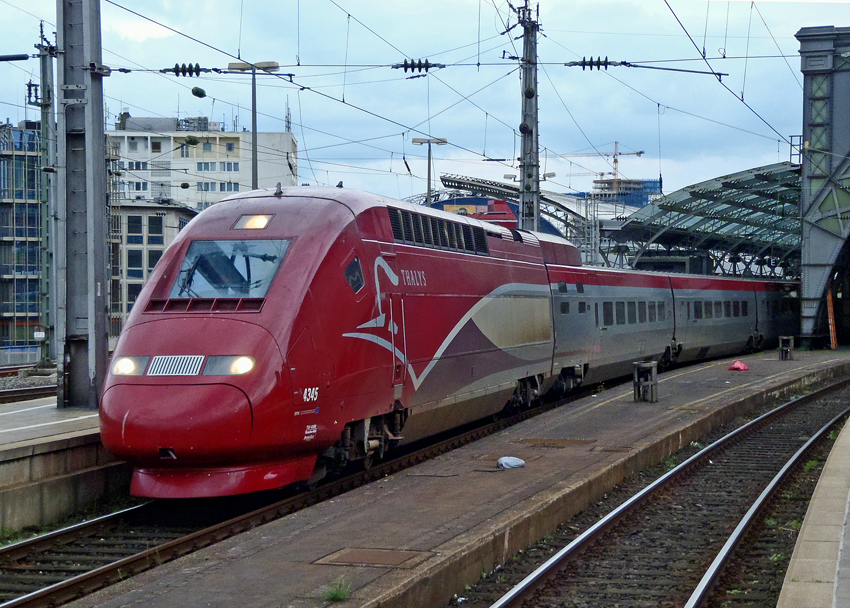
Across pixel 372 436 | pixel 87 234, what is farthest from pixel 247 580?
pixel 87 234

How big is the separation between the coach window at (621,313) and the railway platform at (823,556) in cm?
1330

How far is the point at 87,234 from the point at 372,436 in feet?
18.8

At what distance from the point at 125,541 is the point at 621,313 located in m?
17.4

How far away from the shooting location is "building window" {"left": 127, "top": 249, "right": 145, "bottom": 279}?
55.5m

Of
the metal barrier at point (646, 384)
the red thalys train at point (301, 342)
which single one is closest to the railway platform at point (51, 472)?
the red thalys train at point (301, 342)

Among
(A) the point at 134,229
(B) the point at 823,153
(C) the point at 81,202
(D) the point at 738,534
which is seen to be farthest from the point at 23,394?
(A) the point at 134,229

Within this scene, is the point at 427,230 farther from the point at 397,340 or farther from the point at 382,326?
the point at 382,326

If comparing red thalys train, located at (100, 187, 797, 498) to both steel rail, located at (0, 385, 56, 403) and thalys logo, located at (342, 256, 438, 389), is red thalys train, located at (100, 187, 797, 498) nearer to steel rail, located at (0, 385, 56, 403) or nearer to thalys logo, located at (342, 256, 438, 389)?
thalys logo, located at (342, 256, 438, 389)

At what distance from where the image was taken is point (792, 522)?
10648 mm

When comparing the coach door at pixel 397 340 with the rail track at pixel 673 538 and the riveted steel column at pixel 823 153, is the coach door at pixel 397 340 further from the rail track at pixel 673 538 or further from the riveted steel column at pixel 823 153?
the riveted steel column at pixel 823 153

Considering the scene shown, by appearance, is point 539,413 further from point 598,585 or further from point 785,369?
point 785,369

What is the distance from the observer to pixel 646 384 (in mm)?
18922

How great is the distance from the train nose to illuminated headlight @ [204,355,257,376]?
0.50 feet

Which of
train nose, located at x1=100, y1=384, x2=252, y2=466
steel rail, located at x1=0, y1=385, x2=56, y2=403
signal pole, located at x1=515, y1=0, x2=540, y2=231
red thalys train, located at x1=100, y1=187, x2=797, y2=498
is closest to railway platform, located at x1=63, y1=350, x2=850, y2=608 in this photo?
red thalys train, located at x1=100, y1=187, x2=797, y2=498
